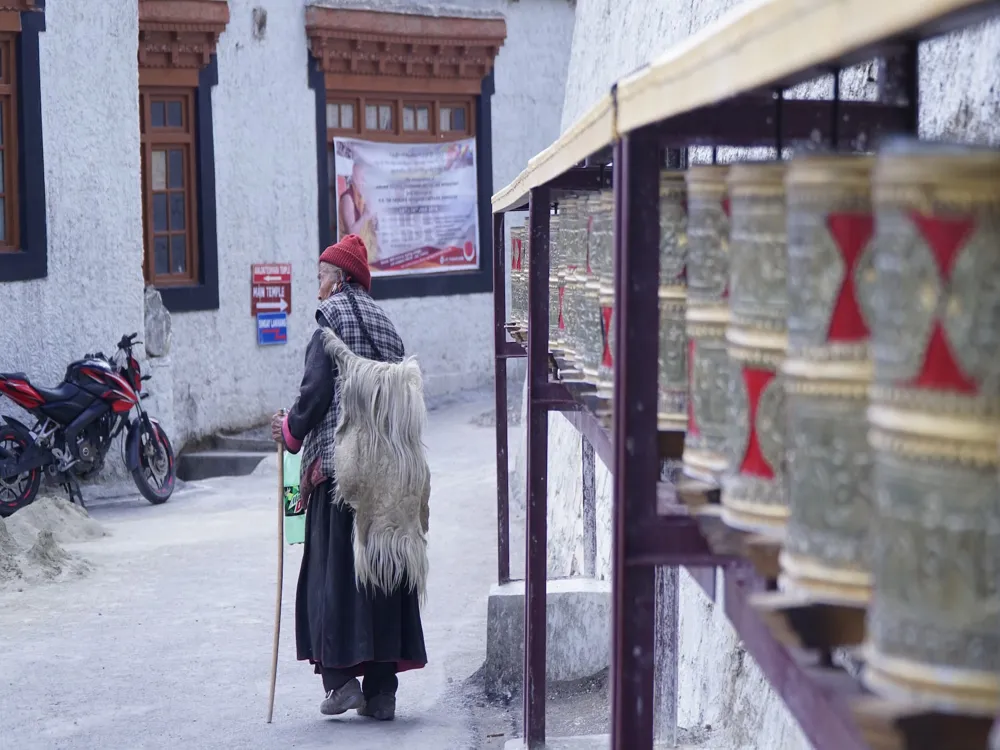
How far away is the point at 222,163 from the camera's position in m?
12.2

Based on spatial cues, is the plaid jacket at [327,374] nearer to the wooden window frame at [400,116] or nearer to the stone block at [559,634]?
the stone block at [559,634]

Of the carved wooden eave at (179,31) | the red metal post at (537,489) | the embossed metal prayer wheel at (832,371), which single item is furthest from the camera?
the carved wooden eave at (179,31)

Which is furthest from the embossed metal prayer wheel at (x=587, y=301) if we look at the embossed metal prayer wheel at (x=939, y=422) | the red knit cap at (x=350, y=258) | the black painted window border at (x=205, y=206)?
the black painted window border at (x=205, y=206)

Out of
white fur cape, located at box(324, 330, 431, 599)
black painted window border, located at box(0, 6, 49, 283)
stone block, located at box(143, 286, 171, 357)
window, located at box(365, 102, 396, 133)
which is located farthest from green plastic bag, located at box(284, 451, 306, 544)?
window, located at box(365, 102, 396, 133)

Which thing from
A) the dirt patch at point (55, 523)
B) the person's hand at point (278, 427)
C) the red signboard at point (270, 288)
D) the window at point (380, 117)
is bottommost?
the dirt patch at point (55, 523)

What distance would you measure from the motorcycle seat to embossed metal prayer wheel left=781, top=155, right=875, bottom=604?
7.98 metres

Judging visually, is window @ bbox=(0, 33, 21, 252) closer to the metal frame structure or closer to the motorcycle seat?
the motorcycle seat

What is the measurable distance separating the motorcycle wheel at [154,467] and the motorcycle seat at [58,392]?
0.56 meters

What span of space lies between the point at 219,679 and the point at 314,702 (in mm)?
493

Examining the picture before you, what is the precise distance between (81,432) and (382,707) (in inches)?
184

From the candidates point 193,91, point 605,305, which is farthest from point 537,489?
point 193,91

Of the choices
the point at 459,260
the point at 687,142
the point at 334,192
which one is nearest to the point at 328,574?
the point at 687,142

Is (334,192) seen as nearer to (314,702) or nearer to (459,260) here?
(459,260)

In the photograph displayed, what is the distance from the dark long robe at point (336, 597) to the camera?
5.02m
